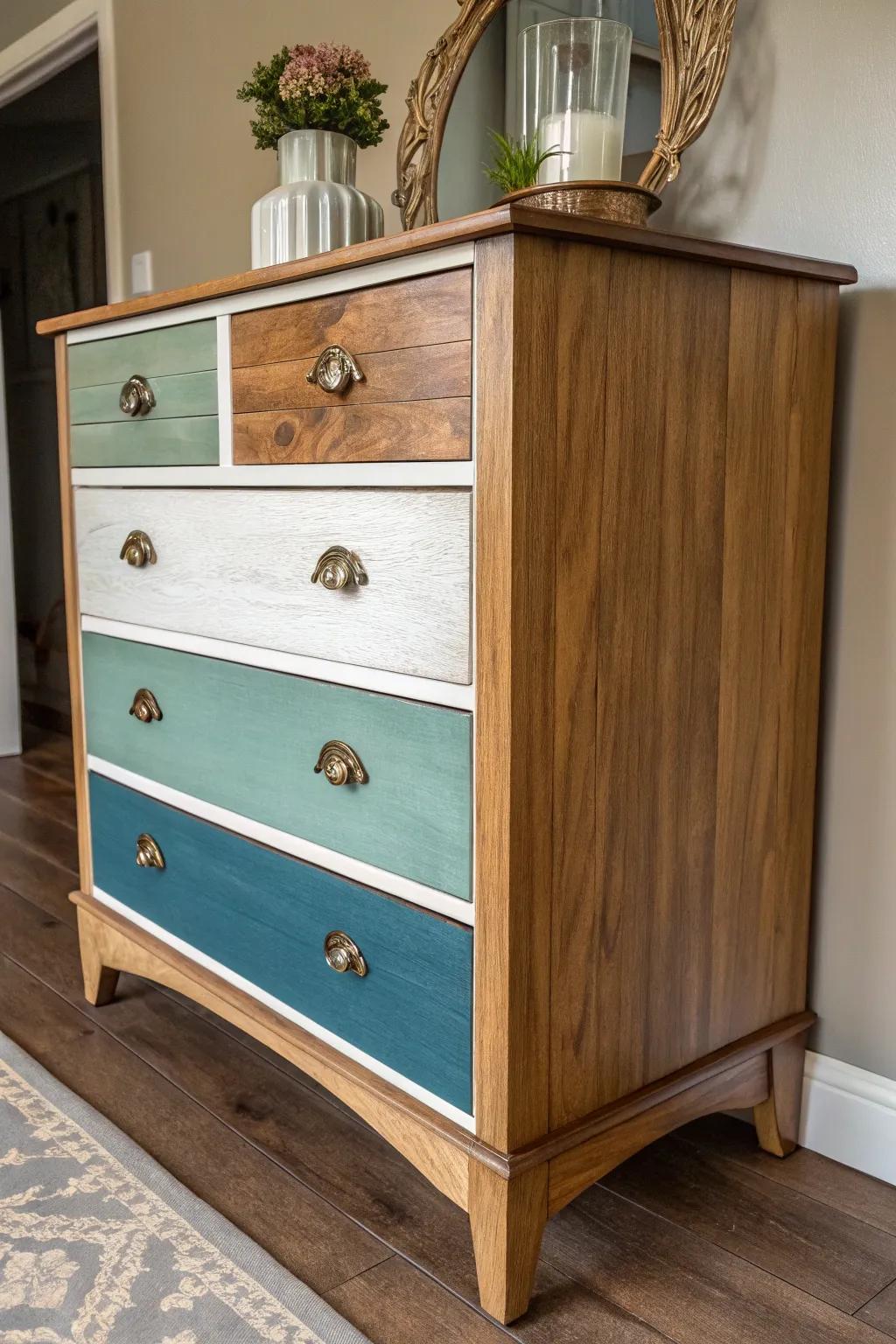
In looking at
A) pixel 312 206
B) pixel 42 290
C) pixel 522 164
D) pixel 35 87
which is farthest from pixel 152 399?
pixel 42 290

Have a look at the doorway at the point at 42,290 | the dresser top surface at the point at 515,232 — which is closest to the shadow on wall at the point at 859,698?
the dresser top surface at the point at 515,232

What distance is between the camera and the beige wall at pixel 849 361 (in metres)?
1.31

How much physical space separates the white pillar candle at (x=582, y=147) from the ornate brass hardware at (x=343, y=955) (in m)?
0.89

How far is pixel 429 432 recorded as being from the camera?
1.10m

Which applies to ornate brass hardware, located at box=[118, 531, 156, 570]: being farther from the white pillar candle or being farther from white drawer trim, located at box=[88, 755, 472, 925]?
the white pillar candle

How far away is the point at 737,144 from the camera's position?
143cm

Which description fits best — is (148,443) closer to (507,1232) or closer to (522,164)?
(522,164)

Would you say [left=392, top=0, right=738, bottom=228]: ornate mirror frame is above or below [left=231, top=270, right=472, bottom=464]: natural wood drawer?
above

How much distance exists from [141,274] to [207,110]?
390mm

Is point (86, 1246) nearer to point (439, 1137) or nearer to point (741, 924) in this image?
point (439, 1137)

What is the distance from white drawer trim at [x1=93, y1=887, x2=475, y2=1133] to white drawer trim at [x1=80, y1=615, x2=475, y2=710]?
0.40 metres

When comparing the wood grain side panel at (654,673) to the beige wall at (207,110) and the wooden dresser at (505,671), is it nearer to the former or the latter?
the wooden dresser at (505,671)

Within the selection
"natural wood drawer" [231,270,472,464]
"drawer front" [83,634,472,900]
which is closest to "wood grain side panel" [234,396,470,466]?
"natural wood drawer" [231,270,472,464]

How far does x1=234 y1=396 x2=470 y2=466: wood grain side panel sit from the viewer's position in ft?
3.55
